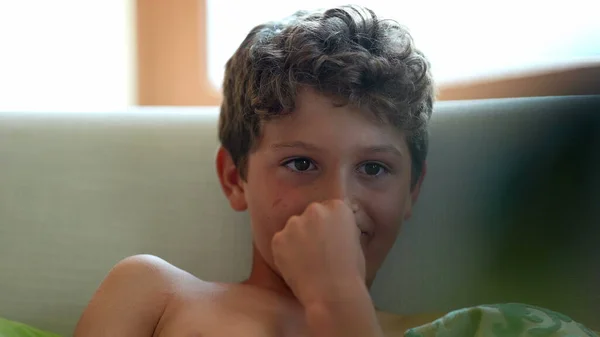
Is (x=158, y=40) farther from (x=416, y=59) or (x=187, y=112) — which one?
(x=416, y=59)

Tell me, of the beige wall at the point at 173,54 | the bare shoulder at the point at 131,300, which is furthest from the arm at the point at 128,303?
the beige wall at the point at 173,54

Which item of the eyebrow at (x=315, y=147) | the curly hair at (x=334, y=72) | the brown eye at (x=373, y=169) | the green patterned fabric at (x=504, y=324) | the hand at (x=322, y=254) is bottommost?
the green patterned fabric at (x=504, y=324)

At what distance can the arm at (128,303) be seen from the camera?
61 centimetres

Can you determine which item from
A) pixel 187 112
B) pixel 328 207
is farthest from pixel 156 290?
pixel 187 112

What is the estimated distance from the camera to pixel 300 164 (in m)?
0.62

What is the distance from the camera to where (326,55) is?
24.8 inches

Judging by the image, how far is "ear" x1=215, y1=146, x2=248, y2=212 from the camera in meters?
0.71

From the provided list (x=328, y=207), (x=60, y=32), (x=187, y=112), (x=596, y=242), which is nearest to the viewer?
(x=328, y=207)

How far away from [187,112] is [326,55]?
1.01 feet

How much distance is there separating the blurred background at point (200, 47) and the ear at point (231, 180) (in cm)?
28

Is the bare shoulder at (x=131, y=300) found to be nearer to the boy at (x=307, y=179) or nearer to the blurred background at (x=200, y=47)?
the boy at (x=307, y=179)

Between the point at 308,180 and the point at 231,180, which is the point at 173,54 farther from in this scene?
the point at 308,180

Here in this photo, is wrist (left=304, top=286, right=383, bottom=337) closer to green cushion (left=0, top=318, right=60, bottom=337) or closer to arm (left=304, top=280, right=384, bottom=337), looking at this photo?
arm (left=304, top=280, right=384, bottom=337)

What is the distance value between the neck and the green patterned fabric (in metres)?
0.15
